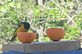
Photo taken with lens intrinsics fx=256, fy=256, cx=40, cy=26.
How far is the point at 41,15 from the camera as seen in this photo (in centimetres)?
551

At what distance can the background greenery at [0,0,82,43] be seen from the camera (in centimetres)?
533

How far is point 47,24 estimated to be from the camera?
5.39m

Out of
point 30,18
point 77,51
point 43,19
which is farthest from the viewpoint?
point 43,19

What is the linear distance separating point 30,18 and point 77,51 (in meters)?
3.47

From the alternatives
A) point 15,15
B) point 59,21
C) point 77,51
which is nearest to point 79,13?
point 59,21

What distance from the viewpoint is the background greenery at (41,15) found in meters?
5.33

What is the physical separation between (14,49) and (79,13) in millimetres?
3757

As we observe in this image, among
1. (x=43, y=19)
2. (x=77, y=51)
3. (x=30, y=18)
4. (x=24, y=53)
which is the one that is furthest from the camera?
(x=43, y=19)

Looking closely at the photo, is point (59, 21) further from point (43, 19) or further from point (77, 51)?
point (77, 51)

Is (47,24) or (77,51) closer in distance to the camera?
(77,51)

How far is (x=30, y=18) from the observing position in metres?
5.21

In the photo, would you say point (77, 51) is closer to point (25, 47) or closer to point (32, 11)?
point (25, 47)

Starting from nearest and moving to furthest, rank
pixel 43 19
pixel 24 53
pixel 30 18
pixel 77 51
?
1. pixel 24 53
2. pixel 77 51
3. pixel 30 18
4. pixel 43 19

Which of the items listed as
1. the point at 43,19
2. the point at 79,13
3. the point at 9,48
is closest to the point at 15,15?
the point at 43,19
